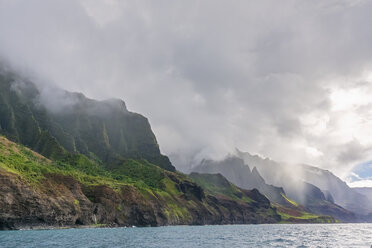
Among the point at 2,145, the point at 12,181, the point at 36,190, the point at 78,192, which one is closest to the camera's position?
the point at 12,181

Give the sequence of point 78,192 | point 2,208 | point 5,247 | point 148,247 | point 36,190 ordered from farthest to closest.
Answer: point 78,192
point 36,190
point 2,208
point 148,247
point 5,247

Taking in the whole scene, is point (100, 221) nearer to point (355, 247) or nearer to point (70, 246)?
point (70, 246)

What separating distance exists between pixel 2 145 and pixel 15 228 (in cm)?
9029

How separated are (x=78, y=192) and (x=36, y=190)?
1469 inches

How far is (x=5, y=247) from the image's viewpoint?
64.9 metres

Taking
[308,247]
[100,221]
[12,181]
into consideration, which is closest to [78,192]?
[100,221]

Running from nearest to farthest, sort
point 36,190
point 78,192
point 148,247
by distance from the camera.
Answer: point 148,247 < point 36,190 < point 78,192

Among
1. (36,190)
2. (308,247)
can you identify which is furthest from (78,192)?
(308,247)

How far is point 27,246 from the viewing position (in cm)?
6619

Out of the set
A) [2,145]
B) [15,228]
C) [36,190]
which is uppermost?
[2,145]

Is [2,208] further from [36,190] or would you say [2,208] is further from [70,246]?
[70,246]

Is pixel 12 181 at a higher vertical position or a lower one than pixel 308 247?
higher

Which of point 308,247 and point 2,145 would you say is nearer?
point 308,247

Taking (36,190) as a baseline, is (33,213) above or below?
below
